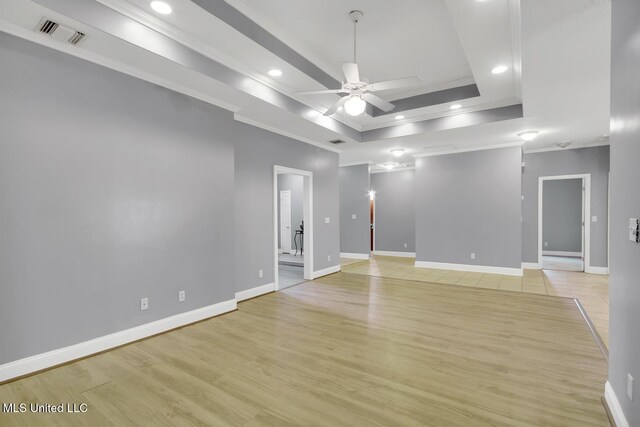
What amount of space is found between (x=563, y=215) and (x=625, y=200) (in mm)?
9649

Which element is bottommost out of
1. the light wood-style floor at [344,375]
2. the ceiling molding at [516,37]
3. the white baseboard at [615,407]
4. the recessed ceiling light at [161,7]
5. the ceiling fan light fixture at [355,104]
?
the light wood-style floor at [344,375]

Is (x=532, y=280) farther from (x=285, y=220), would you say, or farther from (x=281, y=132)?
(x=285, y=220)

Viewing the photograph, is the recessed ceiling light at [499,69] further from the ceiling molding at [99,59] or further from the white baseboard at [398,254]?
the white baseboard at [398,254]

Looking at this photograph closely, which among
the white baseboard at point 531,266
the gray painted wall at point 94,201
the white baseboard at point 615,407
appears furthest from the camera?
the white baseboard at point 531,266

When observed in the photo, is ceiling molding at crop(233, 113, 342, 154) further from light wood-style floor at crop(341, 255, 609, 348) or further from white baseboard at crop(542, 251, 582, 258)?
white baseboard at crop(542, 251, 582, 258)

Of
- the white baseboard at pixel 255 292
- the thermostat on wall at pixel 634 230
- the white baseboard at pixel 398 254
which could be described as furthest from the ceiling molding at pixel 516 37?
the white baseboard at pixel 398 254

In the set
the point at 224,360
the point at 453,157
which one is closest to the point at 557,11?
the point at 224,360

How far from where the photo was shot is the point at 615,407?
1966 millimetres

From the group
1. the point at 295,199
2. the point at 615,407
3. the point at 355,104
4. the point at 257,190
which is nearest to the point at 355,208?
the point at 295,199

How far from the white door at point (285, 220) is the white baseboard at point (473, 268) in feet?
14.8

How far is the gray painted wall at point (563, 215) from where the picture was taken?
371 inches

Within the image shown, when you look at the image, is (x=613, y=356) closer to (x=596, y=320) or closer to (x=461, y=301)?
(x=596, y=320)

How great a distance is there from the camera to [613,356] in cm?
207

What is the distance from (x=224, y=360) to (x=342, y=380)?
1.12 meters
